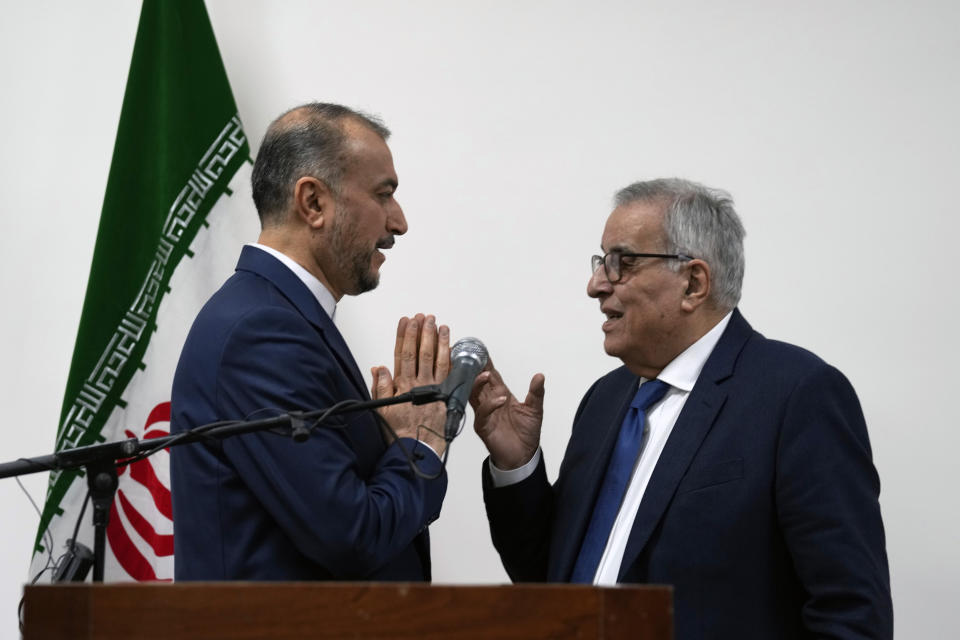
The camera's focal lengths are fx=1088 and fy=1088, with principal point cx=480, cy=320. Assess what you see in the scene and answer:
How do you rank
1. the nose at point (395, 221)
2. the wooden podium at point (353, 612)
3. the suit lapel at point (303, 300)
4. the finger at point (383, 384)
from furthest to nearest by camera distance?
the nose at point (395, 221) → the finger at point (383, 384) → the suit lapel at point (303, 300) → the wooden podium at point (353, 612)

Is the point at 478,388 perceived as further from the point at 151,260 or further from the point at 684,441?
the point at 151,260

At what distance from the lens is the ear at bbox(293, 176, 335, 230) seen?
217 cm

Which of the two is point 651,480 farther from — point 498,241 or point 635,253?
point 498,241

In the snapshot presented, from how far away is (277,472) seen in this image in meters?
1.81

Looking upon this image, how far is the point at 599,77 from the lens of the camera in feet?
10.8

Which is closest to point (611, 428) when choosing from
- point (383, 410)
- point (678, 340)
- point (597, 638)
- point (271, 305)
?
point (678, 340)

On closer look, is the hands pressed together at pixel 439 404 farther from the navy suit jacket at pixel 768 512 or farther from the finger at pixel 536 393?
the navy suit jacket at pixel 768 512

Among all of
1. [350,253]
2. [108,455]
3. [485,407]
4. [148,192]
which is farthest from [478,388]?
[148,192]

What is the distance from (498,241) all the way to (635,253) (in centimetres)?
100

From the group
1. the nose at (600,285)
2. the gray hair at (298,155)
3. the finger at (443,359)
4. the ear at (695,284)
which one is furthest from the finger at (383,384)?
the ear at (695,284)

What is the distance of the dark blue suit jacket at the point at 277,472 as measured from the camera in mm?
1803

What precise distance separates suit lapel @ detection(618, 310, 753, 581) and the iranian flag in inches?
56.9

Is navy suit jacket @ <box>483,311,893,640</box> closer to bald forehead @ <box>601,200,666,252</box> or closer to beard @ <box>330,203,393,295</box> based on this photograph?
bald forehead @ <box>601,200,666,252</box>

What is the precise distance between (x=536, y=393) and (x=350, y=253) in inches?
22.2
